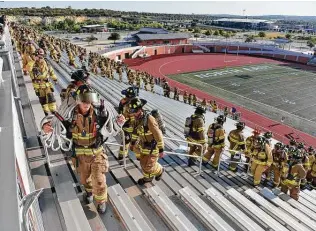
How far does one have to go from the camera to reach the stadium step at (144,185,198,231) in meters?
4.63

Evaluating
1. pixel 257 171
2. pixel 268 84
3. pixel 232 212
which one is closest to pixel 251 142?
pixel 257 171

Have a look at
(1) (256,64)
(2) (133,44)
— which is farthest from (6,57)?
(2) (133,44)

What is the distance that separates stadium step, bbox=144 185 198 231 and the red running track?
55.6 feet

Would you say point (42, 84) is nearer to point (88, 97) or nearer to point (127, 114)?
point (127, 114)

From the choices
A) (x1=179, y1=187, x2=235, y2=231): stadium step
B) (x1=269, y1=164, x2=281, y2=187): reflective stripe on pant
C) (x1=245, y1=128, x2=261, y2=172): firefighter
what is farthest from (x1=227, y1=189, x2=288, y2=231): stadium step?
(x1=269, y1=164, x2=281, y2=187): reflective stripe on pant

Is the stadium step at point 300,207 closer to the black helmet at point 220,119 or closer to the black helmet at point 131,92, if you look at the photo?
the black helmet at point 220,119

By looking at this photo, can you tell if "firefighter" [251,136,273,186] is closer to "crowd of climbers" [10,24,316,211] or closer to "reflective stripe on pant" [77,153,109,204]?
"crowd of climbers" [10,24,316,211]

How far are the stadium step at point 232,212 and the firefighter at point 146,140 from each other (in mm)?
1187

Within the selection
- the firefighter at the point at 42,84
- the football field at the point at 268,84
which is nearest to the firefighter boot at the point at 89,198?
the firefighter at the point at 42,84

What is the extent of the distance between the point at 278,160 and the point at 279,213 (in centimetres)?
290

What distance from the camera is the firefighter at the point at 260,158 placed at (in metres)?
7.79

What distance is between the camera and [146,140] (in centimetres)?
566

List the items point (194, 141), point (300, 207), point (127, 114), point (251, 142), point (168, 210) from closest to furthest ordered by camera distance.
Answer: point (168, 210), point (127, 114), point (300, 207), point (194, 141), point (251, 142)

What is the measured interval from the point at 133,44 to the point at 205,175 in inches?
2003
